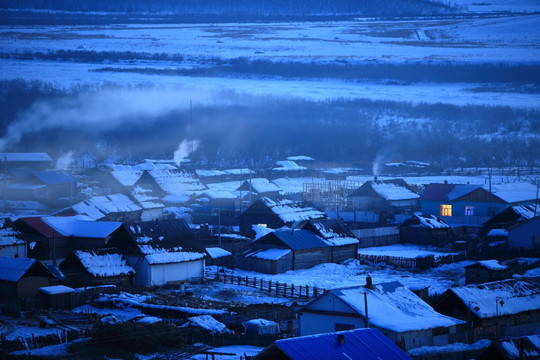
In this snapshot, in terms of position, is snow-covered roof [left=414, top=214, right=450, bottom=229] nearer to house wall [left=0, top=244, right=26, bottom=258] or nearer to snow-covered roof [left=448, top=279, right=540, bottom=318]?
snow-covered roof [left=448, top=279, right=540, bottom=318]

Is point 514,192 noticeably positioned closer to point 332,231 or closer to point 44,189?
point 332,231

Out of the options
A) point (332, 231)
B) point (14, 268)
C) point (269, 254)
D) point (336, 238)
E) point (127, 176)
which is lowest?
point (269, 254)

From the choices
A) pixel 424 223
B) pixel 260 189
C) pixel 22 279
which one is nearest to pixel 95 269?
pixel 22 279

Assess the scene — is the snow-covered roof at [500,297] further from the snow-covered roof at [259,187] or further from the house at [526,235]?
the snow-covered roof at [259,187]

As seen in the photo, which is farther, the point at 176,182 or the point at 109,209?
the point at 176,182

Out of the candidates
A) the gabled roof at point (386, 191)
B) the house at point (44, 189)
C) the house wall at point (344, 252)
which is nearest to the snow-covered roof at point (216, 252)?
the house wall at point (344, 252)

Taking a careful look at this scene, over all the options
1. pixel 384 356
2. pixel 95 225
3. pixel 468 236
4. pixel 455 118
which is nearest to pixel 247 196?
pixel 468 236

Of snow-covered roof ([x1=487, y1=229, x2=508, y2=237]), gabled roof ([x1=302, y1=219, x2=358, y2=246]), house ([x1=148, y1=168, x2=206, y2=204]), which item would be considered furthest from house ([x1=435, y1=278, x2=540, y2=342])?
house ([x1=148, y1=168, x2=206, y2=204])
